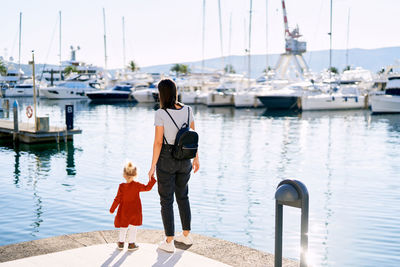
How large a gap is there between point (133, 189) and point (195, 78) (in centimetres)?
7107

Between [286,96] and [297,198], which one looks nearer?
[297,198]

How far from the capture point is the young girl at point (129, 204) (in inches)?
201

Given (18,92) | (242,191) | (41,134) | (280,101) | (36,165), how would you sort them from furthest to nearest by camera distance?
(18,92) < (280,101) < (41,134) < (36,165) < (242,191)

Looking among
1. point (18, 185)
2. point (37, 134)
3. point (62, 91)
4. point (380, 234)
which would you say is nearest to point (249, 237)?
point (380, 234)

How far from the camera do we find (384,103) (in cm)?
4619

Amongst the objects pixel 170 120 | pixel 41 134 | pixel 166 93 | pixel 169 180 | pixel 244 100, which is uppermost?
pixel 166 93

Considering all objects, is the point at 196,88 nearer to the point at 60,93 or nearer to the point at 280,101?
the point at 60,93

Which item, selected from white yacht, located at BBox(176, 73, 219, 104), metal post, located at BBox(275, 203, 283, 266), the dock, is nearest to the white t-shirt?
metal post, located at BBox(275, 203, 283, 266)

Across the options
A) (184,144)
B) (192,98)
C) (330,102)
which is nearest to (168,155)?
(184,144)

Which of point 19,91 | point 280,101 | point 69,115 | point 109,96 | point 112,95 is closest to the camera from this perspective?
point 69,115

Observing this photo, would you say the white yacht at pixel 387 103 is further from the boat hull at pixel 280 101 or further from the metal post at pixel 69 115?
the metal post at pixel 69 115

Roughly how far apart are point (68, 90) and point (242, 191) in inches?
2764

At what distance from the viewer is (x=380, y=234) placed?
8.99 metres

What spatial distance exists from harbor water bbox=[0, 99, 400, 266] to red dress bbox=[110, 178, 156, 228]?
3.55 metres
